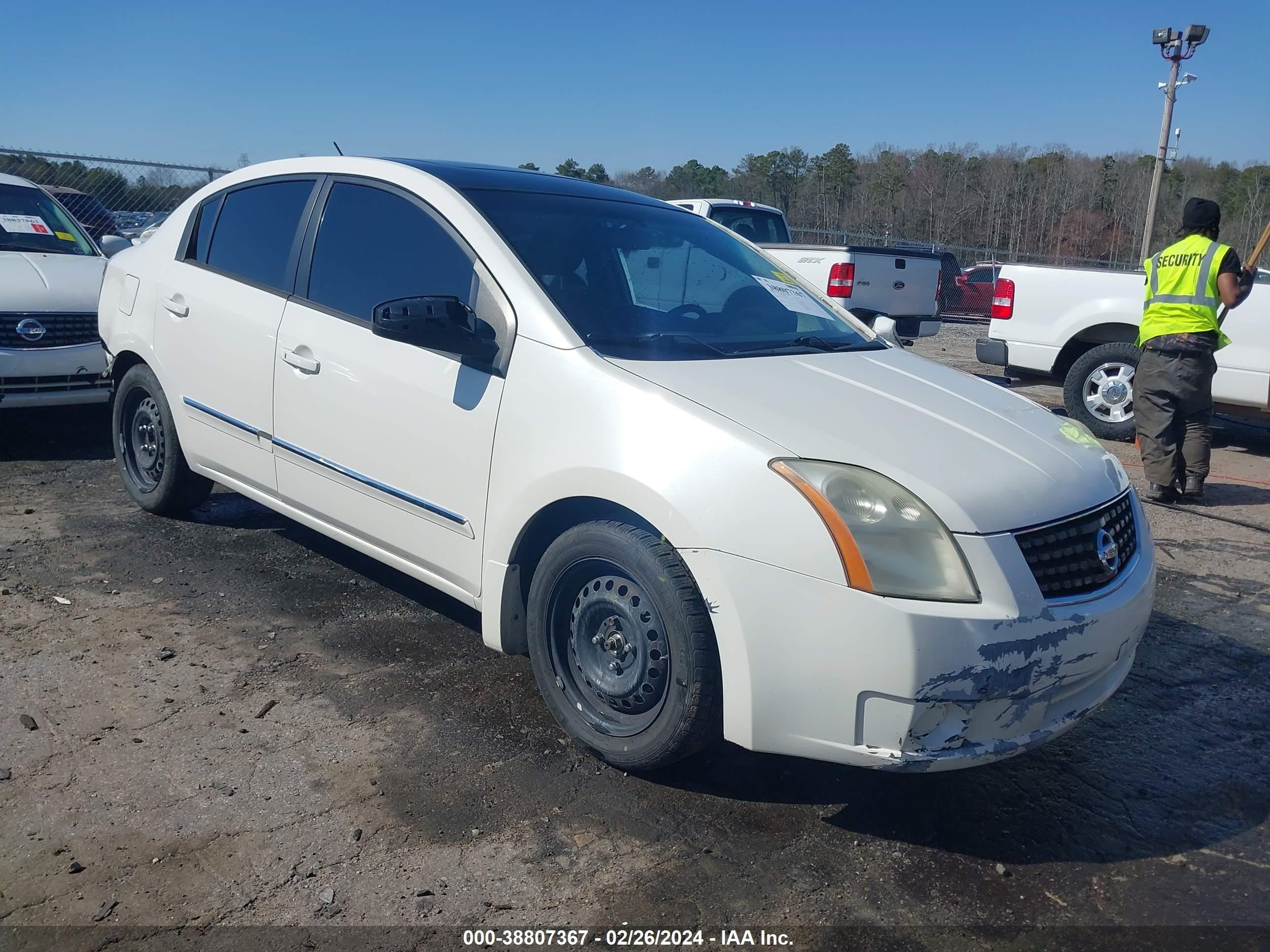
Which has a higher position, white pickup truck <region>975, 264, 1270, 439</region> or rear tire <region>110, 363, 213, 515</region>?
white pickup truck <region>975, 264, 1270, 439</region>

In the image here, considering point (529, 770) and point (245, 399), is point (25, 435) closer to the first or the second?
point (245, 399)

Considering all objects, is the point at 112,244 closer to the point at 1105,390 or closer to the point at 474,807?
the point at 474,807

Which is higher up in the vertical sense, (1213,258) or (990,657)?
(1213,258)

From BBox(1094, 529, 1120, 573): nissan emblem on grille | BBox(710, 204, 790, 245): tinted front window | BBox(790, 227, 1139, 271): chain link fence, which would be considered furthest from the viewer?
BBox(790, 227, 1139, 271): chain link fence

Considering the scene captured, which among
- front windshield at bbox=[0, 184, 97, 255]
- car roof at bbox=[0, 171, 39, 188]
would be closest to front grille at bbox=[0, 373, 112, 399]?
front windshield at bbox=[0, 184, 97, 255]

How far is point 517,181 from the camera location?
3873 millimetres

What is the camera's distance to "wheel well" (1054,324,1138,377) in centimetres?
892

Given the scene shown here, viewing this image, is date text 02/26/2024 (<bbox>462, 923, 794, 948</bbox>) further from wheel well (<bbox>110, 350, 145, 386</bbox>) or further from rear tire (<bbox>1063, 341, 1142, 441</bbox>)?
rear tire (<bbox>1063, 341, 1142, 441</bbox>)

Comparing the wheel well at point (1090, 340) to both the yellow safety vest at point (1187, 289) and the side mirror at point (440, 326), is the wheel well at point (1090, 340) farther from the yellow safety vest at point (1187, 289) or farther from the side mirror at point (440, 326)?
the side mirror at point (440, 326)

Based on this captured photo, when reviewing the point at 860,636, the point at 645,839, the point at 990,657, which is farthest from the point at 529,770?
the point at 990,657

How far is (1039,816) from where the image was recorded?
2938mm

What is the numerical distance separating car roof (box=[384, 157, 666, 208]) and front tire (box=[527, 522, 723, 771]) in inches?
59.2

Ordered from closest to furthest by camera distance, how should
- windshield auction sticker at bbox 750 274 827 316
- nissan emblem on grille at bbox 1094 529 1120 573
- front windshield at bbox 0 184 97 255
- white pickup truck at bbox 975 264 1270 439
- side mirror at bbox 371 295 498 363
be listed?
nissan emblem on grille at bbox 1094 529 1120 573 → side mirror at bbox 371 295 498 363 → windshield auction sticker at bbox 750 274 827 316 → front windshield at bbox 0 184 97 255 → white pickup truck at bbox 975 264 1270 439

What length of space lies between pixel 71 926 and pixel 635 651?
151 centimetres
